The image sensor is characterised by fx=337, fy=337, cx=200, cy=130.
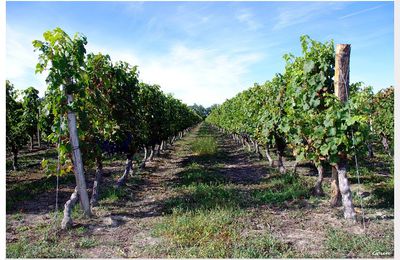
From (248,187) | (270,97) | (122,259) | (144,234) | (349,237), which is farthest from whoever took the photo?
(270,97)

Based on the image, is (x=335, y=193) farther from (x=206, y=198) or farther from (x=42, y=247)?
(x=42, y=247)

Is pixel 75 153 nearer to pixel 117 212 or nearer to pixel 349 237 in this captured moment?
pixel 117 212

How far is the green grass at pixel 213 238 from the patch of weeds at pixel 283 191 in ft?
5.66

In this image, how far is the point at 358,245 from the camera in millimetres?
5656

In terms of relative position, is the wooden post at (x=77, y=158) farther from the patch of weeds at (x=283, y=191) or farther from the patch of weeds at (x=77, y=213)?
the patch of weeds at (x=283, y=191)

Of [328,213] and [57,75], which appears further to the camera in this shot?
[328,213]

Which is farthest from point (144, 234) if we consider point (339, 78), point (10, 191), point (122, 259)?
point (10, 191)

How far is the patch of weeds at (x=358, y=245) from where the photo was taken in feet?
17.7

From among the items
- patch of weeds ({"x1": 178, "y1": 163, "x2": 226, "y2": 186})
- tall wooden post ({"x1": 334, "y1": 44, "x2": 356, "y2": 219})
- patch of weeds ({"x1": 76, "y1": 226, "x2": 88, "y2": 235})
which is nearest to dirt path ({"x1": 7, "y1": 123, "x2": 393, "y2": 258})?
patch of weeds ({"x1": 76, "y1": 226, "x2": 88, "y2": 235})

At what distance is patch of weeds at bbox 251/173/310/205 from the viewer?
8.99 metres

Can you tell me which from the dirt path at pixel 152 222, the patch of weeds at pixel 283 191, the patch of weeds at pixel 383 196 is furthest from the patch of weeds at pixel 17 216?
the patch of weeds at pixel 383 196

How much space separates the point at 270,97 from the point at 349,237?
7.34 metres

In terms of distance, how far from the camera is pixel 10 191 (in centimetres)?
1086

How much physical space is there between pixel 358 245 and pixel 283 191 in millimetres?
4135
